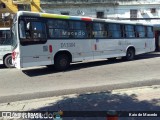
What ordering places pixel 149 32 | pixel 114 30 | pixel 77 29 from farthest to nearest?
1. pixel 149 32
2. pixel 114 30
3. pixel 77 29

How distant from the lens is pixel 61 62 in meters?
15.3

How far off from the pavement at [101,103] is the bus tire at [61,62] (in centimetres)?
659

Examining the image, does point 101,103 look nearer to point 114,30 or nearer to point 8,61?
point 8,61

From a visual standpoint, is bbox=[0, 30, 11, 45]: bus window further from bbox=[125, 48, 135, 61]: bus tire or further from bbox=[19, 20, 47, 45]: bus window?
bbox=[125, 48, 135, 61]: bus tire

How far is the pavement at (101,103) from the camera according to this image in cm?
712

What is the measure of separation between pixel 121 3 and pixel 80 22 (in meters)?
23.5

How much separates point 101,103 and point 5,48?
37.1 feet

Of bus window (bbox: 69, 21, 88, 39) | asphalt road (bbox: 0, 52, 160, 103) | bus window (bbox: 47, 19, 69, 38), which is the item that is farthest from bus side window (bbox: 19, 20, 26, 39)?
bus window (bbox: 69, 21, 88, 39)

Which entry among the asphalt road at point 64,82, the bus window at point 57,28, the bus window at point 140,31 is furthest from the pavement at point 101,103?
the bus window at point 140,31

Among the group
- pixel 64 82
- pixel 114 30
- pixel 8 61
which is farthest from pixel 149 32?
pixel 64 82

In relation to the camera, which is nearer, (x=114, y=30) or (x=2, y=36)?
(x=2, y=36)

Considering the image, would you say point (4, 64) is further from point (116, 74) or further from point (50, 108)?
point (50, 108)

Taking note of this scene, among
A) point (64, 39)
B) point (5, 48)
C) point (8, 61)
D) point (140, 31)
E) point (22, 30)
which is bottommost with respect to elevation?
point (8, 61)

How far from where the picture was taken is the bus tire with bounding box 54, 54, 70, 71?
49.6 ft
